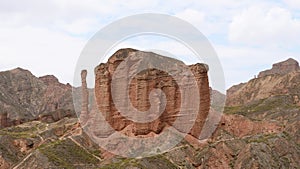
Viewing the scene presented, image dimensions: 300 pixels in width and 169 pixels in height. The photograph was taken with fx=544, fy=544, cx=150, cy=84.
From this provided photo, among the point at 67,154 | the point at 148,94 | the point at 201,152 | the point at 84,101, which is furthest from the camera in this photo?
the point at 84,101

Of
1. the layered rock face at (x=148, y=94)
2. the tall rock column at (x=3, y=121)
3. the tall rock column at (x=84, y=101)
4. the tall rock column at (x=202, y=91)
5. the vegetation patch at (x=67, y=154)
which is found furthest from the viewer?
the tall rock column at (x=3, y=121)

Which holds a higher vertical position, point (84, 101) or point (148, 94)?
point (84, 101)

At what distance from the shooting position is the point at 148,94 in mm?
98938

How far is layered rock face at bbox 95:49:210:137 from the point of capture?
322 ft

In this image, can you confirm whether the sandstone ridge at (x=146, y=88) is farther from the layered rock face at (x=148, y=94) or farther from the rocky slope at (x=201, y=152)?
the rocky slope at (x=201, y=152)

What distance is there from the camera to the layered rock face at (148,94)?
322ft

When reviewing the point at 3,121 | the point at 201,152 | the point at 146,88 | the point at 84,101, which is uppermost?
the point at 146,88

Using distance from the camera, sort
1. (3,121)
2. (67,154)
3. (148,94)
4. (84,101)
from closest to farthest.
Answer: (67,154), (148,94), (84,101), (3,121)

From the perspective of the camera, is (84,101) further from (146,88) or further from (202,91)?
(202,91)

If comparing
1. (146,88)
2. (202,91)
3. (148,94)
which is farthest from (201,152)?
(146,88)

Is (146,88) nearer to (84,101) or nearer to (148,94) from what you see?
(148,94)

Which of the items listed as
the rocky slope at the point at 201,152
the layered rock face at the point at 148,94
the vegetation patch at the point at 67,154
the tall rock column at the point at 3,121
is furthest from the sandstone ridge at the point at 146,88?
the tall rock column at the point at 3,121

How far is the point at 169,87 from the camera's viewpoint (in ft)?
331

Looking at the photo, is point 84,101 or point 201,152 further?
point 84,101
